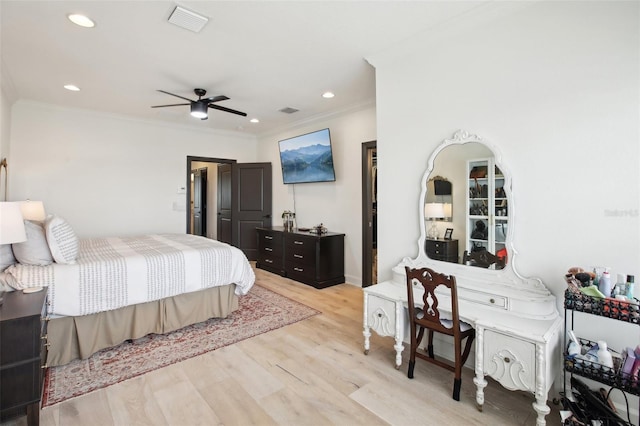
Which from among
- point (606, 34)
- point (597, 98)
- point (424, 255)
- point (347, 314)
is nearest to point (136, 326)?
point (347, 314)

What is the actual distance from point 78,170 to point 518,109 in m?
5.75

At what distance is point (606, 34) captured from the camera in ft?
5.91

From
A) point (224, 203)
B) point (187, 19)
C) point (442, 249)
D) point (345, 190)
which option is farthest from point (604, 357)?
point (224, 203)

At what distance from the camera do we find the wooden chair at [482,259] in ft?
7.25

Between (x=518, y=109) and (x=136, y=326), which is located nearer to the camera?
(x=518, y=109)

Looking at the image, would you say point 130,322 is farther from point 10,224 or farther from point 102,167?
point 102,167

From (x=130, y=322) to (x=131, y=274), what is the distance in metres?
0.44

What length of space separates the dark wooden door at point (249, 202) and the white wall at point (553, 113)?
161 inches

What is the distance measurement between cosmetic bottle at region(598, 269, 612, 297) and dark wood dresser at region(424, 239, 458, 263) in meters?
0.87

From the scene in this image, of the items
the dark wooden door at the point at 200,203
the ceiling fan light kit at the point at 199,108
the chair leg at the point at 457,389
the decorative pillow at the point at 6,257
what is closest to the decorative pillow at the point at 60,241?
the decorative pillow at the point at 6,257

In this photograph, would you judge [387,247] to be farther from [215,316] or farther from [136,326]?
[136,326]

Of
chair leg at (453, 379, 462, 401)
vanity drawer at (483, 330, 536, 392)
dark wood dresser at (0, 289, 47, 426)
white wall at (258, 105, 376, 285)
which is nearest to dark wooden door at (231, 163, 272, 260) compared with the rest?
white wall at (258, 105, 376, 285)

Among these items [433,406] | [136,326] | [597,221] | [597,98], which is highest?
[597,98]

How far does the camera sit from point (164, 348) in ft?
8.81
